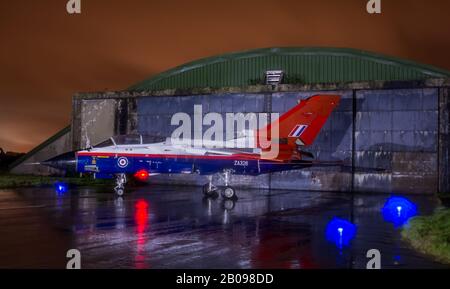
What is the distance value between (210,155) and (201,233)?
10.7 metres

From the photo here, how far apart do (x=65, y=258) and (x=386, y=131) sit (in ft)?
76.9

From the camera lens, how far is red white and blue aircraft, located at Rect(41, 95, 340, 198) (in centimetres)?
2347

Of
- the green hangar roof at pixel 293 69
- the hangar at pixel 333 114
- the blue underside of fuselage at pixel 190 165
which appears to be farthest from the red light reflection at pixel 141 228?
the green hangar roof at pixel 293 69

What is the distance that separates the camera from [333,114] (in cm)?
3117

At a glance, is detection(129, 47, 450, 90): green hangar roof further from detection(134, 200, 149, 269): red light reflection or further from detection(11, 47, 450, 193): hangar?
detection(134, 200, 149, 269): red light reflection

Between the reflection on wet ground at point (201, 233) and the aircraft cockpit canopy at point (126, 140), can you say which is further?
the aircraft cockpit canopy at point (126, 140)

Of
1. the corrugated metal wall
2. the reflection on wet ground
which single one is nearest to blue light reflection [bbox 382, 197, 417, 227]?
the reflection on wet ground

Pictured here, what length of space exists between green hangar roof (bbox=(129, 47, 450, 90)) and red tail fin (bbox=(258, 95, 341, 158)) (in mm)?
9163

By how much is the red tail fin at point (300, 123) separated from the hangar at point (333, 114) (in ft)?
21.4

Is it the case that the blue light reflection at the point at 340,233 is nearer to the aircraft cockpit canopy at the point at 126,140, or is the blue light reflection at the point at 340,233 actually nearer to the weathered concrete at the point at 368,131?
the aircraft cockpit canopy at the point at 126,140

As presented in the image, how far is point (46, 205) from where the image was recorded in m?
20.2

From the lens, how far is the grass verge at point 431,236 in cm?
1109
